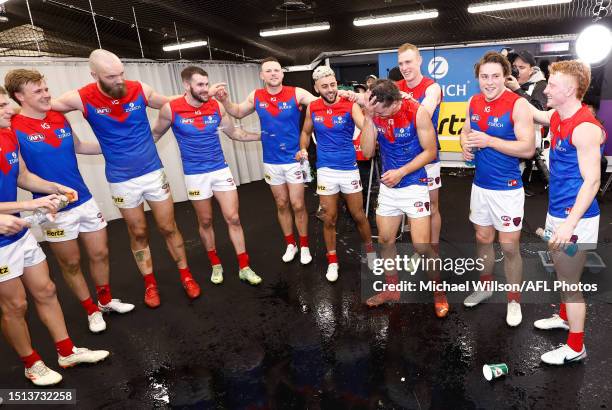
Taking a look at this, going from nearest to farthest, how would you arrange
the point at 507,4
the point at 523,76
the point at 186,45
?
1. the point at 523,76
2. the point at 507,4
3. the point at 186,45

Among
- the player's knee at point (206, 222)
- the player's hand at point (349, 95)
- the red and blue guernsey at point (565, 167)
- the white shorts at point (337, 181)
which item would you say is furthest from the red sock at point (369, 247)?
the red and blue guernsey at point (565, 167)

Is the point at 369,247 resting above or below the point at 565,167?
below

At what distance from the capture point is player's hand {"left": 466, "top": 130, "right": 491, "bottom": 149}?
2576mm

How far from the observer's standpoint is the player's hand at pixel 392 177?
2791mm

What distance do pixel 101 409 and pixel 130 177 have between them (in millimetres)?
1690

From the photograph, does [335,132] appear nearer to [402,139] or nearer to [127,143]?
[402,139]

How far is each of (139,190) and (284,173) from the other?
1323 millimetres

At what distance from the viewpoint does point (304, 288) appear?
12.2ft

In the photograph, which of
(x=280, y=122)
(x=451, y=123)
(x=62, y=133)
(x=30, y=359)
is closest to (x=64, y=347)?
(x=30, y=359)

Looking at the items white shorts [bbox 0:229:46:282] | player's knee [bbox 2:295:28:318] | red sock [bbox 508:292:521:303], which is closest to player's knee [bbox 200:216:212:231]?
white shorts [bbox 0:229:46:282]

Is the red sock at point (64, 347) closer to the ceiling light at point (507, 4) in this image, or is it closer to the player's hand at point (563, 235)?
the player's hand at point (563, 235)

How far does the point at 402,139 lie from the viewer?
2818mm

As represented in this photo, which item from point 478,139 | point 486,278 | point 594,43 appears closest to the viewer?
point 478,139

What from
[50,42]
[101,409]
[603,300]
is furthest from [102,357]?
[50,42]
